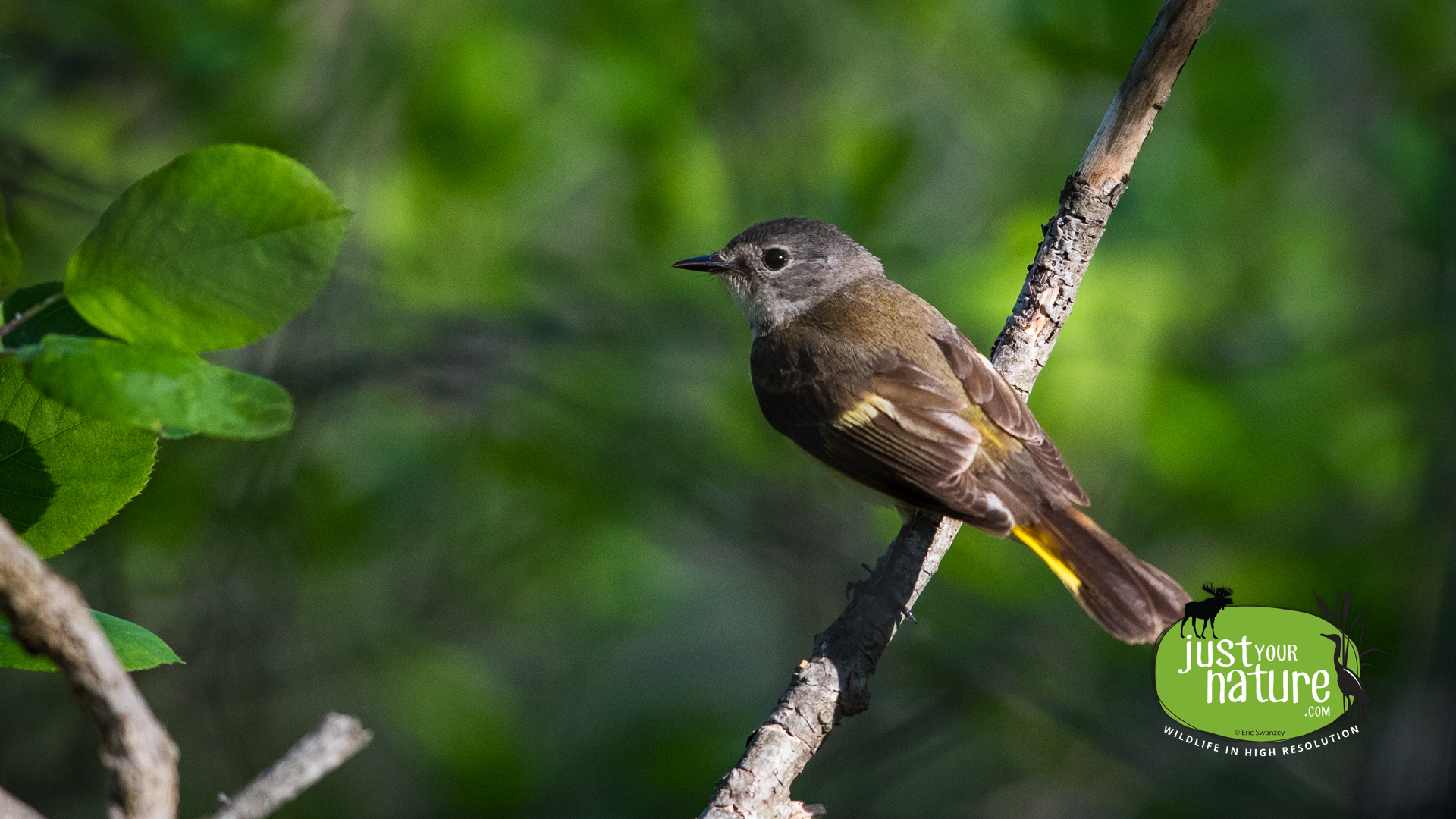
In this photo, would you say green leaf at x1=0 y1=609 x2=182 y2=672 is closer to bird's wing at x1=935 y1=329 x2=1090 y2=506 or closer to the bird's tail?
the bird's tail

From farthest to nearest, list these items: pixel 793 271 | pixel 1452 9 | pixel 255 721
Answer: pixel 255 721 → pixel 793 271 → pixel 1452 9

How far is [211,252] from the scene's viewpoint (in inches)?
39.6

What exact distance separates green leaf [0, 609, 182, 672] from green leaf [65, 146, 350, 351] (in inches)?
14.0

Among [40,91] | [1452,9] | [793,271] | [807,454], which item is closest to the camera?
[807,454]

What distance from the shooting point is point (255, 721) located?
17.5 feet

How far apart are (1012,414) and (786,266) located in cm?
126

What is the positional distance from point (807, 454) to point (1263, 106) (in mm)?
2109

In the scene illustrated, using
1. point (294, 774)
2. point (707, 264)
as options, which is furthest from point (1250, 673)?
point (294, 774)

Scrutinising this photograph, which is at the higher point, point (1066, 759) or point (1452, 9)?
point (1452, 9)

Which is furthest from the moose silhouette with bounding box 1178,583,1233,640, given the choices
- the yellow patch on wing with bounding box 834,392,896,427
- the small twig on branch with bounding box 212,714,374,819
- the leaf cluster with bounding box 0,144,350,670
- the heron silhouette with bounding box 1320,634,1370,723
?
the leaf cluster with bounding box 0,144,350,670

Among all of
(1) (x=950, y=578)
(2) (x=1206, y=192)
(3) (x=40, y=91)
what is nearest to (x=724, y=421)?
(1) (x=950, y=578)

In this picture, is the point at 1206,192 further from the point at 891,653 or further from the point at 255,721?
the point at 255,721

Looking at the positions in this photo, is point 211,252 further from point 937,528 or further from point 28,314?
point 937,528

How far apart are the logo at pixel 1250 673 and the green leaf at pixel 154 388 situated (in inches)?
123
